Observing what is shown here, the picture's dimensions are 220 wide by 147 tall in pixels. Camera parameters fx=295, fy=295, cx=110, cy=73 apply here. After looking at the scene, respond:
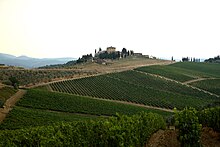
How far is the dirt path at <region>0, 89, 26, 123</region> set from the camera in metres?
53.8

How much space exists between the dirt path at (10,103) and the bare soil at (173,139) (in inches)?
1268

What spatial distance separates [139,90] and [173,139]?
60.3 meters

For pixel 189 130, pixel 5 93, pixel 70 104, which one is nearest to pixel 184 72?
pixel 70 104

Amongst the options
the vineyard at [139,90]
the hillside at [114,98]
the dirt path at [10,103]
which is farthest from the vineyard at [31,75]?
the dirt path at [10,103]

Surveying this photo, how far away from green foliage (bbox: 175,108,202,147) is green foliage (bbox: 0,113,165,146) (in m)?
3.67

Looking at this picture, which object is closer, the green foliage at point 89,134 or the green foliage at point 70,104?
the green foliage at point 89,134

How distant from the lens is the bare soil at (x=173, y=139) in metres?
26.0

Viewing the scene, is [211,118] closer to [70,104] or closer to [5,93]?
[70,104]

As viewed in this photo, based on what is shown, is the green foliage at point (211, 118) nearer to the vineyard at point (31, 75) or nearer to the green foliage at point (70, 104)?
the green foliage at point (70, 104)

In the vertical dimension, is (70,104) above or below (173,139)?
below

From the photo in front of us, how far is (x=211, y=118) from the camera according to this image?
2789 centimetres

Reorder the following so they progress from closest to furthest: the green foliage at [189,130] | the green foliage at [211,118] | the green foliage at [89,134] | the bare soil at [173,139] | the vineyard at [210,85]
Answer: the green foliage at [89,134] < the green foliage at [189,130] < the bare soil at [173,139] < the green foliage at [211,118] < the vineyard at [210,85]

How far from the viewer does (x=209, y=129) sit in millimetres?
28266

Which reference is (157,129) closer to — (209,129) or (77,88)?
(209,129)
